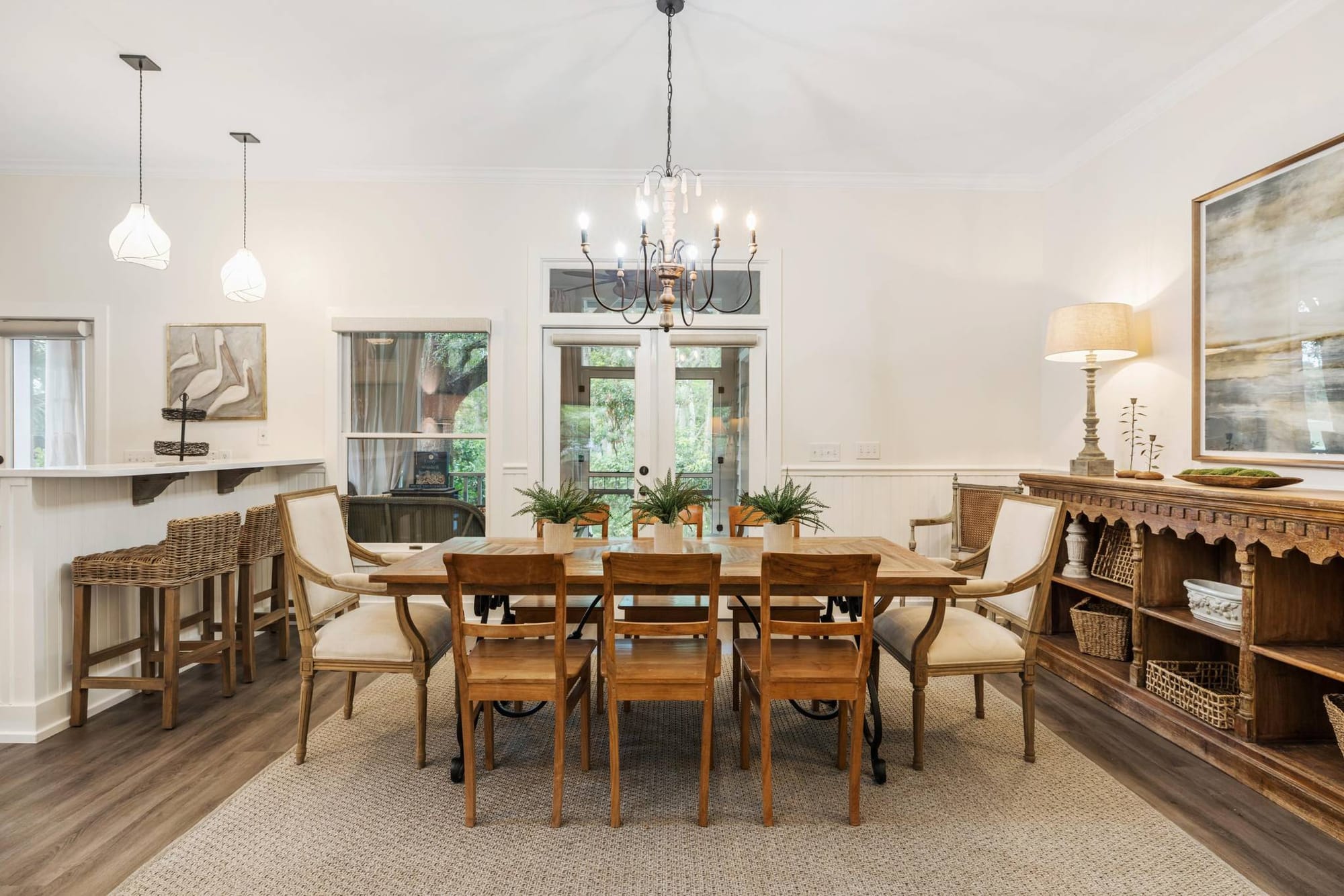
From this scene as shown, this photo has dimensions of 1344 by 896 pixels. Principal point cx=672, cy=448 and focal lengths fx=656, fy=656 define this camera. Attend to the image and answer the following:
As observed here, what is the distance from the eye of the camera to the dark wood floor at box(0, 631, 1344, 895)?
1869 millimetres

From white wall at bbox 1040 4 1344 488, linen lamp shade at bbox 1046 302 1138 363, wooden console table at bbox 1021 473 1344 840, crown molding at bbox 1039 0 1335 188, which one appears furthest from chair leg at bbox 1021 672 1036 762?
crown molding at bbox 1039 0 1335 188

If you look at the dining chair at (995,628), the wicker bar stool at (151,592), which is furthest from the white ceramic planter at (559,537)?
the wicker bar stool at (151,592)

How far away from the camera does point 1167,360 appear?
3.30 meters

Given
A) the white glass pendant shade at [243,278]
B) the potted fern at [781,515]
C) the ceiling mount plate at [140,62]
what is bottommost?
the potted fern at [781,515]

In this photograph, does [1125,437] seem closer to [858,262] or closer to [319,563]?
[858,262]

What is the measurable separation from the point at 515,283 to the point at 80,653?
2.92 m

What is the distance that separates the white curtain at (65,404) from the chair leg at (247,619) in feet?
6.73

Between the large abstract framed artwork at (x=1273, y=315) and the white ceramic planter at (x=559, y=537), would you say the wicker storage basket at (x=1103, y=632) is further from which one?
the white ceramic planter at (x=559, y=537)

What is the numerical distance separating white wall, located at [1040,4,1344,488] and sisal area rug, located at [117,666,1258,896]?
5.34 ft

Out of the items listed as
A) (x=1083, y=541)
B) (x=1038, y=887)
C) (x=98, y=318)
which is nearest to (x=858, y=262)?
(x=1083, y=541)

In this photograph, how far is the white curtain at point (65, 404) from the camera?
4.29 m

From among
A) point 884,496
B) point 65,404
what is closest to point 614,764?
point 884,496

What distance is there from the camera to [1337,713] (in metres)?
2.09

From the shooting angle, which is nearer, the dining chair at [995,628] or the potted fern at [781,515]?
the dining chair at [995,628]
